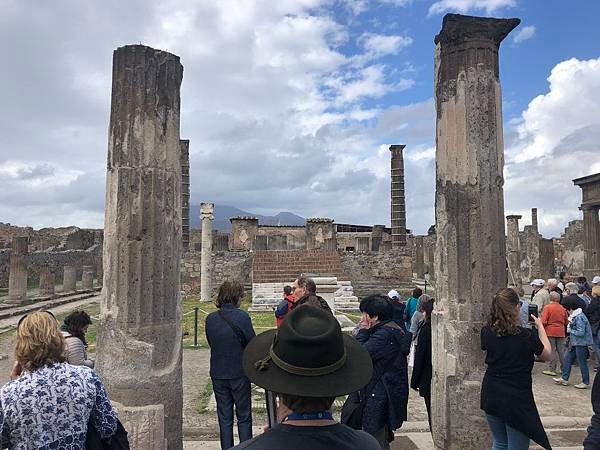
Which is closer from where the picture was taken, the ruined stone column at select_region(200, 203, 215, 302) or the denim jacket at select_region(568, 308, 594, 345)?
the denim jacket at select_region(568, 308, 594, 345)

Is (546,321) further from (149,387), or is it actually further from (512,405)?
(149,387)

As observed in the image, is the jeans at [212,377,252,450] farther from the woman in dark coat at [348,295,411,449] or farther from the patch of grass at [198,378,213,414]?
the patch of grass at [198,378,213,414]

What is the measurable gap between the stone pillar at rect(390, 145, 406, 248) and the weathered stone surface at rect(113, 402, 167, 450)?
24.5 meters

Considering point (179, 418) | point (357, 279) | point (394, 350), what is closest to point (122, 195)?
point (179, 418)

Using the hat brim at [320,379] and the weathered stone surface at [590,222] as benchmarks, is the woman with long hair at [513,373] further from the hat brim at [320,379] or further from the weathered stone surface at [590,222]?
the weathered stone surface at [590,222]

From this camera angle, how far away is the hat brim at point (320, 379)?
1.47 m

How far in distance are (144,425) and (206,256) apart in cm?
1708

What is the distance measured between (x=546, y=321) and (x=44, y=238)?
117 feet

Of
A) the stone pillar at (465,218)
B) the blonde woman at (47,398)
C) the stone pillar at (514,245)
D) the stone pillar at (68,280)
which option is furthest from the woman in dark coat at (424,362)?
the stone pillar at (68,280)

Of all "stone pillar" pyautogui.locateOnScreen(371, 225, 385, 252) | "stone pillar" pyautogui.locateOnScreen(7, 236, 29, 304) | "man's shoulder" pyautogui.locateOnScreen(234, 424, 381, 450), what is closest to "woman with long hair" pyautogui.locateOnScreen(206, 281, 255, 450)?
"man's shoulder" pyautogui.locateOnScreen(234, 424, 381, 450)

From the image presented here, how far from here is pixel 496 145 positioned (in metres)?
4.83

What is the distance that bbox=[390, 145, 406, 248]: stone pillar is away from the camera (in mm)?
27734

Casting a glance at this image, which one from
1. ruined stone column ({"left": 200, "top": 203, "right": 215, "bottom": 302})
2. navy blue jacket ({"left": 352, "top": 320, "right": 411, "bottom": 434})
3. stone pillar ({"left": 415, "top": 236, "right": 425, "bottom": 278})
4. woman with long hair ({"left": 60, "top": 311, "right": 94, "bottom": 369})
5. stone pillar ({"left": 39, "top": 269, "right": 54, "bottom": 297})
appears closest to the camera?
navy blue jacket ({"left": 352, "top": 320, "right": 411, "bottom": 434})

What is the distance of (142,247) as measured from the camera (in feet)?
13.7
